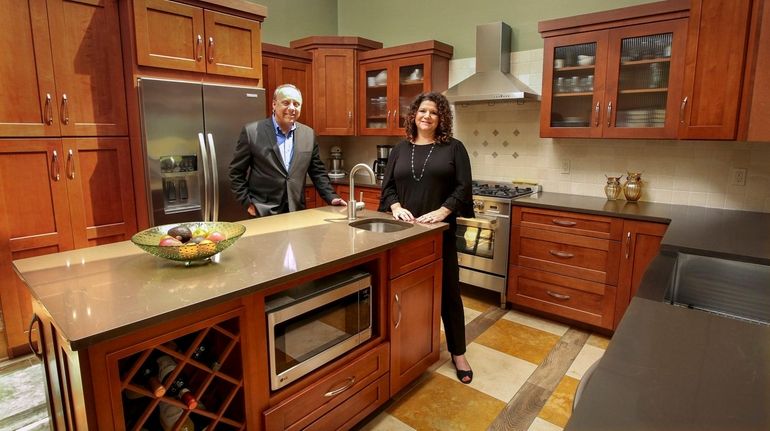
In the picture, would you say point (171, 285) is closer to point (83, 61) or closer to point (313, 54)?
point (83, 61)

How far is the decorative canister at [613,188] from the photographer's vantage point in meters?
3.26

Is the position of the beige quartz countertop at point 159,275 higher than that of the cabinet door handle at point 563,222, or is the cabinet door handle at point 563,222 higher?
the beige quartz countertop at point 159,275

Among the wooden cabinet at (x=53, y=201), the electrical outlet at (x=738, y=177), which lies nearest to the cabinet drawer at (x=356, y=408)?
the wooden cabinet at (x=53, y=201)

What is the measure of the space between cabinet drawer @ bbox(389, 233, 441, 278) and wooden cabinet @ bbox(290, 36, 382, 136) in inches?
94.9

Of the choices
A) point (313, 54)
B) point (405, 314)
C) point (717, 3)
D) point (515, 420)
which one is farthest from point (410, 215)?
point (313, 54)

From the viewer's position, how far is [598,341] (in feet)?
9.78

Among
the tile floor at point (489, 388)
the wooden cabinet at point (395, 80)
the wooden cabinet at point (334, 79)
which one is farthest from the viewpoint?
the wooden cabinet at point (334, 79)

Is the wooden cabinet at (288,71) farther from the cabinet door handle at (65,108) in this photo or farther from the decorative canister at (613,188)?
the decorative canister at (613,188)

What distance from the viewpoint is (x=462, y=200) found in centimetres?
237

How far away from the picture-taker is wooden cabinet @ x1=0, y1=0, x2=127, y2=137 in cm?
252

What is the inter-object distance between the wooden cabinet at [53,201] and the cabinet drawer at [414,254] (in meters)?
2.04

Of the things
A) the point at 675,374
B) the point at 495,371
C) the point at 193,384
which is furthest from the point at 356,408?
the point at 675,374

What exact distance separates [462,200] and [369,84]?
2.37m

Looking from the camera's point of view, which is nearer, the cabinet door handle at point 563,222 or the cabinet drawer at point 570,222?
the cabinet drawer at point 570,222
